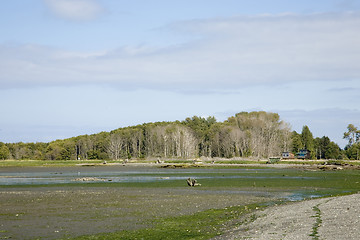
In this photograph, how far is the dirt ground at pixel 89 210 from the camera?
25.5 m

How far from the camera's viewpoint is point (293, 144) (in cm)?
18612

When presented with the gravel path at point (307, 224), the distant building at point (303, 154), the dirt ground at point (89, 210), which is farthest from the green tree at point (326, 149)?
the gravel path at point (307, 224)

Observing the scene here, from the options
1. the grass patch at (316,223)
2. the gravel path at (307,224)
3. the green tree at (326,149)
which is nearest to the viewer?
the grass patch at (316,223)

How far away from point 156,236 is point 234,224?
513 centimetres

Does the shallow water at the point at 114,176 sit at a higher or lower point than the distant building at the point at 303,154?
lower

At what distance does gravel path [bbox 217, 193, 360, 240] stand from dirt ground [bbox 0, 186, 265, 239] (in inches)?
259

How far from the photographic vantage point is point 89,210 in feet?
109

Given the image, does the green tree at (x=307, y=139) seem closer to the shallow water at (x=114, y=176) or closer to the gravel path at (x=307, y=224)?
the shallow water at (x=114, y=176)

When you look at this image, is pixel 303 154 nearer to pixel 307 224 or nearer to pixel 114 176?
pixel 114 176

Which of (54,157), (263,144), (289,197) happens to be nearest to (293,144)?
(263,144)

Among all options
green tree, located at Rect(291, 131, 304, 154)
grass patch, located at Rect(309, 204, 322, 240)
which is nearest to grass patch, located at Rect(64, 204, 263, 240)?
grass patch, located at Rect(309, 204, 322, 240)

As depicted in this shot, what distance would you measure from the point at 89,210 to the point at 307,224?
55.0 feet

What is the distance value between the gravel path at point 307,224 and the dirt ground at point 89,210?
6.57 meters

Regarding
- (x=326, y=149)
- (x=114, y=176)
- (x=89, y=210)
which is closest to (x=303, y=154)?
(x=326, y=149)
